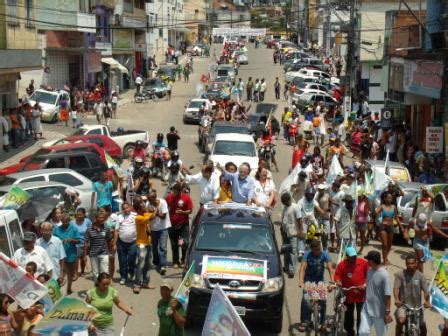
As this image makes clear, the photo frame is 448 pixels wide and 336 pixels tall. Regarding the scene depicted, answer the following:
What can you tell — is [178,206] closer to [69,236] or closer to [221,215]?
[69,236]

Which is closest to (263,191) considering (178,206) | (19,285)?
(178,206)

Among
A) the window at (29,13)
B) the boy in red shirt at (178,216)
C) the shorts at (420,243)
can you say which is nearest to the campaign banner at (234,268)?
the boy in red shirt at (178,216)

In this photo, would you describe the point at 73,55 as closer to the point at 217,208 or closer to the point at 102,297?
the point at 217,208

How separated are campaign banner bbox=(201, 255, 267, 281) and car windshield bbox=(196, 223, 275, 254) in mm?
434

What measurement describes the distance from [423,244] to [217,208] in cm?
434

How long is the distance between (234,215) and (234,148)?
461 inches

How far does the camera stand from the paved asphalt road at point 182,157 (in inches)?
487

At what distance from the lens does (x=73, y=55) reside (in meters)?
47.0

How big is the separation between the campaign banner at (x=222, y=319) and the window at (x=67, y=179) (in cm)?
1180

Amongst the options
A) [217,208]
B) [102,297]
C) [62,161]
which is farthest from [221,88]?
[102,297]

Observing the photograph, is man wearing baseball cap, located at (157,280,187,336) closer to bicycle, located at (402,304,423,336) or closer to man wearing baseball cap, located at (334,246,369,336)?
man wearing baseball cap, located at (334,246,369,336)

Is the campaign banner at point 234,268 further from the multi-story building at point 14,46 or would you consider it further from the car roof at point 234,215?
the multi-story building at point 14,46

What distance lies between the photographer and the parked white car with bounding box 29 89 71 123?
126 feet

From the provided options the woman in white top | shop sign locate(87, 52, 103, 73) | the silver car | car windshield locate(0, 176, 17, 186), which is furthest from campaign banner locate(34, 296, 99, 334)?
shop sign locate(87, 52, 103, 73)
